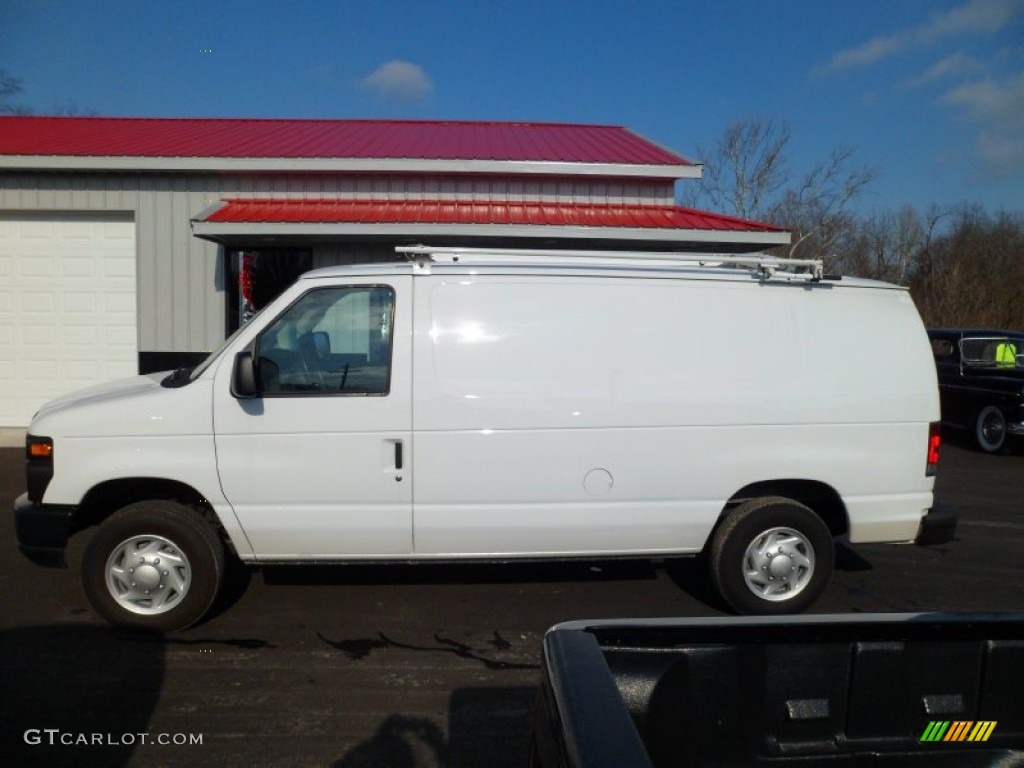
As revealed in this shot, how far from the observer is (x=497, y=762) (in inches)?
139

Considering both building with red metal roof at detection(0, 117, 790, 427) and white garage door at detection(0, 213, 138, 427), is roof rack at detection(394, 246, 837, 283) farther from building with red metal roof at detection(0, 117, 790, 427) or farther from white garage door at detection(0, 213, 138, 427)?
white garage door at detection(0, 213, 138, 427)

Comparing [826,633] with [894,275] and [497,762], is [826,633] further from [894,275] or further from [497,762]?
[894,275]

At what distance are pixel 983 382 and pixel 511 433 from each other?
10.2 metres

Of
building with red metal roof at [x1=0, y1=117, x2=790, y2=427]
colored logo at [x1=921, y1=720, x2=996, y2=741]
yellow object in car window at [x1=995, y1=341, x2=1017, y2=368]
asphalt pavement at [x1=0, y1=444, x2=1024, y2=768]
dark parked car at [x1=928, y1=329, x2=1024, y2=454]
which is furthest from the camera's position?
yellow object in car window at [x1=995, y1=341, x2=1017, y2=368]

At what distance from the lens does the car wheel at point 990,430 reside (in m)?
11.7

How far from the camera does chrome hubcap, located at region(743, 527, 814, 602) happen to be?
5.12 metres

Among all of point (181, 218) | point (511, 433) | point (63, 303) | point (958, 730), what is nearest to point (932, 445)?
point (511, 433)

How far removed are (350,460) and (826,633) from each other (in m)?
3.14

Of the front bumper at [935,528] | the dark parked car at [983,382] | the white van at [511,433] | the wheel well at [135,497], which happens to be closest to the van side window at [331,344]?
the white van at [511,433]

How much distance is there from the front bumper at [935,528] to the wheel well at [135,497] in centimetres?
446

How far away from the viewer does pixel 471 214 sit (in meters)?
10.9

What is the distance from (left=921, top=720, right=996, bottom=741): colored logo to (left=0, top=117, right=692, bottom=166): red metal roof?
10.1 meters

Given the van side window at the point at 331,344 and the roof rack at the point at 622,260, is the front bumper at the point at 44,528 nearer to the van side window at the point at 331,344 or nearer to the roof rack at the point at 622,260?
the van side window at the point at 331,344

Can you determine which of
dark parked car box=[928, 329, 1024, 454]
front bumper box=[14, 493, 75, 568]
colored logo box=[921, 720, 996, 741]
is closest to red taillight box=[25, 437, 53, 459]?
front bumper box=[14, 493, 75, 568]
